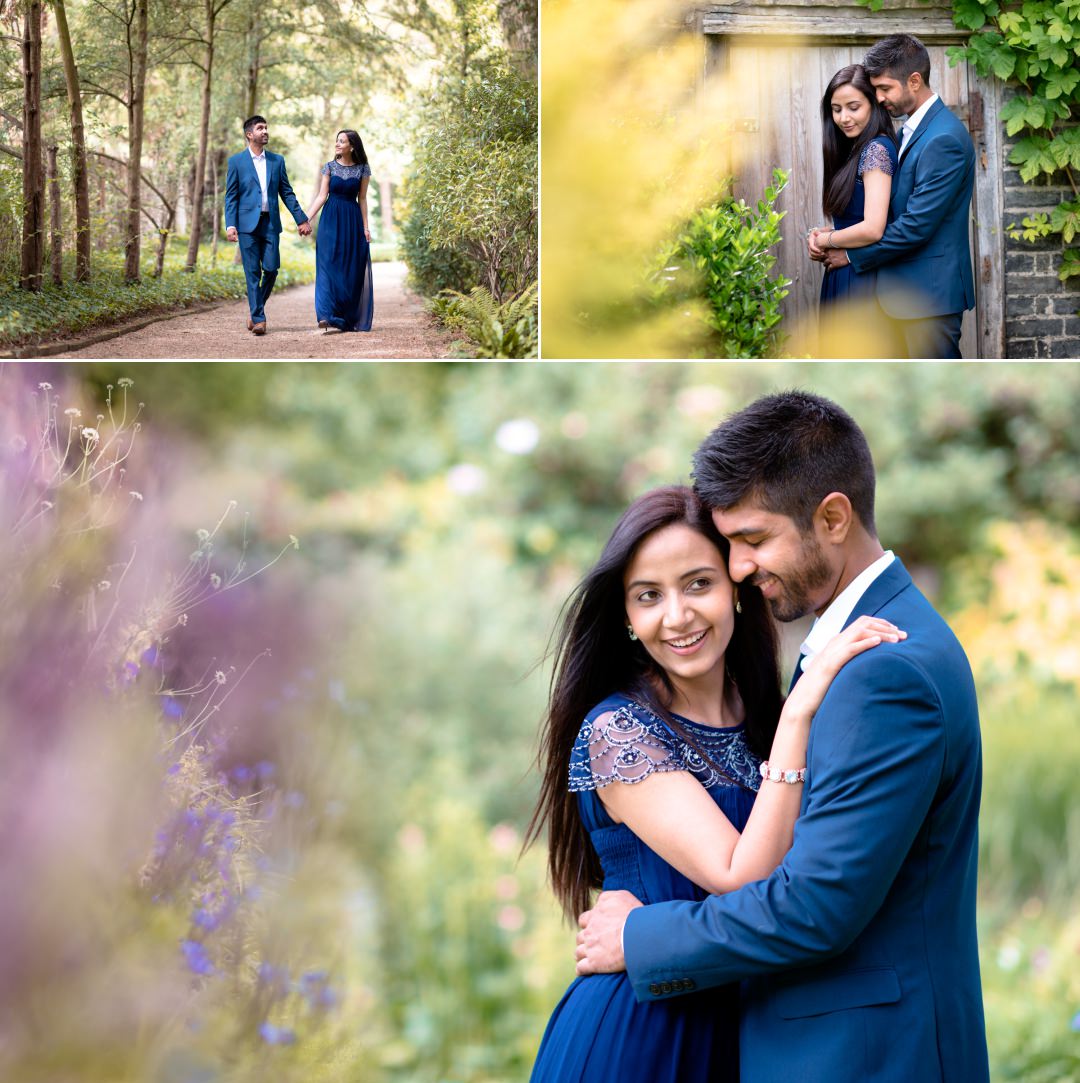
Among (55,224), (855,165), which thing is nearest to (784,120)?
(855,165)

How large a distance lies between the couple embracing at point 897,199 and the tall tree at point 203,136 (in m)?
2.31

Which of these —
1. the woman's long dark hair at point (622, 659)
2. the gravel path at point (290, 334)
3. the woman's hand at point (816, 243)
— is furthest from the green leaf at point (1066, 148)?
the woman's long dark hair at point (622, 659)

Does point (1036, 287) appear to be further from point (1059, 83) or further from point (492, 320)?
point (492, 320)

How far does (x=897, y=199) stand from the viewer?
→ 15.2ft

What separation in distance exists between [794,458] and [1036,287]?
3696mm

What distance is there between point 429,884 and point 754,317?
242 cm

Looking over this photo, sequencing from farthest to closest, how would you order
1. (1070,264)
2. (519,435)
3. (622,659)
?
(1070,264) < (519,435) < (622,659)

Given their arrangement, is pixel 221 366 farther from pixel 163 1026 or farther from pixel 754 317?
pixel 163 1026

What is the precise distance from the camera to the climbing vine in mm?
4863

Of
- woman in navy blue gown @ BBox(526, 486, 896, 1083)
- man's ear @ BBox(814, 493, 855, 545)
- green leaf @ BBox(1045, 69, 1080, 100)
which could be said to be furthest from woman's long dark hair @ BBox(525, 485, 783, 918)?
green leaf @ BBox(1045, 69, 1080, 100)

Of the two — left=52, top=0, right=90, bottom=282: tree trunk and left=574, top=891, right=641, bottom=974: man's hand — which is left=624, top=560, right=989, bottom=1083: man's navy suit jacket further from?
left=52, top=0, right=90, bottom=282: tree trunk

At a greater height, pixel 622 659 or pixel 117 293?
pixel 117 293

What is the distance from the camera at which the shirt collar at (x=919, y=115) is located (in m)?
4.59

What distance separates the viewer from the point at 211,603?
462 cm
